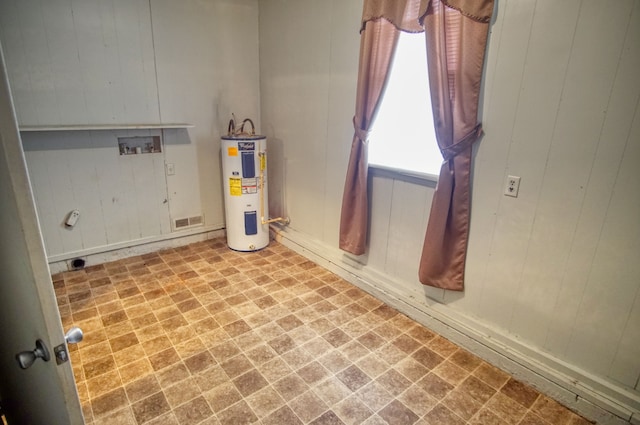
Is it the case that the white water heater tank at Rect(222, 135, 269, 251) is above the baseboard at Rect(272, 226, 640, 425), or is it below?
above

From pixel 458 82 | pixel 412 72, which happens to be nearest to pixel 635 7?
pixel 458 82

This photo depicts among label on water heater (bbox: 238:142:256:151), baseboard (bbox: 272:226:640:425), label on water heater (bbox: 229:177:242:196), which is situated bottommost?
baseboard (bbox: 272:226:640:425)

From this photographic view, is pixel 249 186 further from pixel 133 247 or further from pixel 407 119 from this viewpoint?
pixel 407 119

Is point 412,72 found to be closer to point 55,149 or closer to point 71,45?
point 71,45

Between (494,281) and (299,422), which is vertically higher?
(494,281)

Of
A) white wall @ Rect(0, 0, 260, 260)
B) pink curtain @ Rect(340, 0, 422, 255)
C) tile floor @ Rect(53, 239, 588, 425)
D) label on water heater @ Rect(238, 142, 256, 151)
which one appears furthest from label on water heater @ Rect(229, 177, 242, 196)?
pink curtain @ Rect(340, 0, 422, 255)

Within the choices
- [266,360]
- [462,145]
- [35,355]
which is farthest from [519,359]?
[35,355]

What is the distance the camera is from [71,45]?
2816 mm

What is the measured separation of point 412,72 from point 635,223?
1511mm

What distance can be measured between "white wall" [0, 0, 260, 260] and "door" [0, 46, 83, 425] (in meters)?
2.45

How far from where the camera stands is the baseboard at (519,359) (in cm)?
173

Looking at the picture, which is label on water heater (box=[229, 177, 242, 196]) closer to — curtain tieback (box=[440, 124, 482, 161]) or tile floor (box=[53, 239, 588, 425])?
tile floor (box=[53, 239, 588, 425])

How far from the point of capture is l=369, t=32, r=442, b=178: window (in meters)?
2.32

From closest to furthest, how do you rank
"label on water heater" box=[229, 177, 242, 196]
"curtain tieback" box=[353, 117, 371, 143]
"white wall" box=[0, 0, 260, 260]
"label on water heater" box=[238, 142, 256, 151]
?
1. "curtain tieback" box=[353, 117, 371, 143]
2. "white wall" box=[0, 0, 260, 260]
3. "label on water heater" box=[238, 142, 256, 151]
4. "label on water heater" box=[229, 177, 242, 196]
